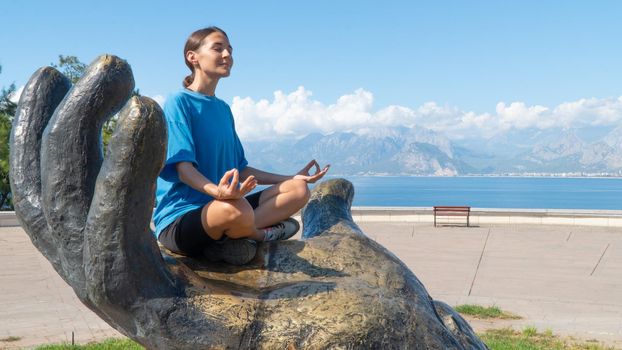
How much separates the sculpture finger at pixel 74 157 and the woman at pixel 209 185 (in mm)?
397

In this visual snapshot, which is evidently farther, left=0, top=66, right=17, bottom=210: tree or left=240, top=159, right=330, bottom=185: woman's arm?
left=0, top=66, right=17, bottom=210: tree

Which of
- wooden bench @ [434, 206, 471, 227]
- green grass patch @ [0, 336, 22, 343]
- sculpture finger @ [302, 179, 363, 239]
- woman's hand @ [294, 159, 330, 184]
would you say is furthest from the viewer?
wooden bench @ [434, 206, 471, 227]

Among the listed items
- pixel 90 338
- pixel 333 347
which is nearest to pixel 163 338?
pixel 333 347

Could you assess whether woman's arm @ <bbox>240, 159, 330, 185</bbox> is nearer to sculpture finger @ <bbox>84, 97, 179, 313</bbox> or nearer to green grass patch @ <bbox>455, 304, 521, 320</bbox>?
sculpture finger @ <bbox>84, 97, 179, 313</bbox>

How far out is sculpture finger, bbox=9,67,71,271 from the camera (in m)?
2.80

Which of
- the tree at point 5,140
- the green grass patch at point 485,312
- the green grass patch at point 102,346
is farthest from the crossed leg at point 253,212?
the tree at point 5,140

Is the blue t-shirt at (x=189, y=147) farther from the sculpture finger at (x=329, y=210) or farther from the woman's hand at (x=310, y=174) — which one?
the sculpture finger at (x=329, y=210)

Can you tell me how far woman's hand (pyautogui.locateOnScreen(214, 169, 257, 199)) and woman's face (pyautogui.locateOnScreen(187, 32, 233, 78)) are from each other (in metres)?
0.76

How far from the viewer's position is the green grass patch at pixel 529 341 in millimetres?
6801

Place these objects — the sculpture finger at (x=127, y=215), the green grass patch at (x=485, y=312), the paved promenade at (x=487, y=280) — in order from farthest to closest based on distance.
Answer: the green grass patch at (x=485, y=312)
the paved promenade at (x=487, y=280)
the sculpture finger at (x=127, y=215)

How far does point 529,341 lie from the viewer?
23.4 feet

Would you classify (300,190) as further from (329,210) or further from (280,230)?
(329,210)

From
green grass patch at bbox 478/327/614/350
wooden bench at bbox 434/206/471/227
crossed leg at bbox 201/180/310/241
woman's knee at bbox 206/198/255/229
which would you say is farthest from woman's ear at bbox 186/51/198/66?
wooden bench at bbox 434/206/471/227

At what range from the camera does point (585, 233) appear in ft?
59.2
